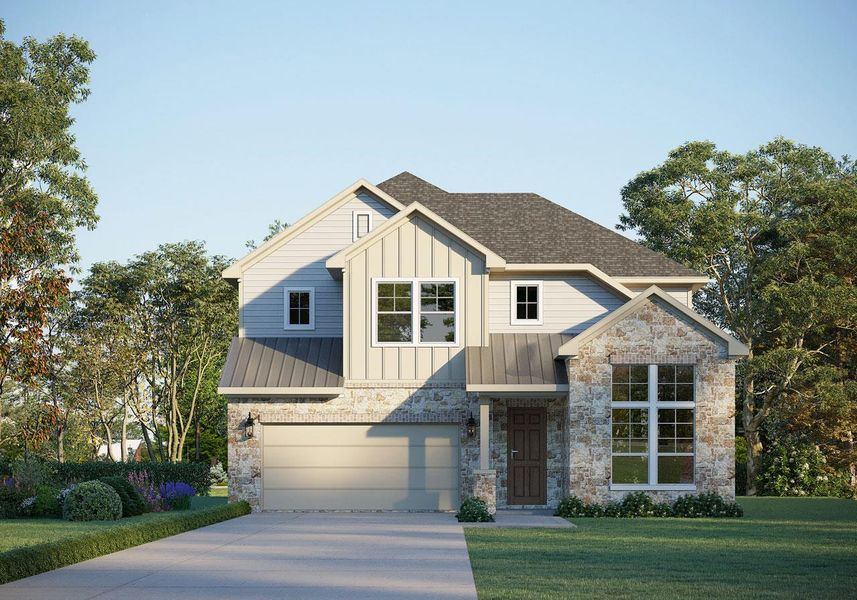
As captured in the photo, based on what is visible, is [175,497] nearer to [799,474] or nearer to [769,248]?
[799,474]

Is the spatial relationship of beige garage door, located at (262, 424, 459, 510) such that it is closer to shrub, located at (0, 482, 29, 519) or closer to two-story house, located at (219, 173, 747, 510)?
two-story house, located at (219, 173, 747, 510)

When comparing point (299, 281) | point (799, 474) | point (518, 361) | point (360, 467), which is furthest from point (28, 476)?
point (799, 474)

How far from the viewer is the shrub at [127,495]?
2214 cm

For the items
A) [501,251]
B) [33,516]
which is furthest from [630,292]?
[33,516]

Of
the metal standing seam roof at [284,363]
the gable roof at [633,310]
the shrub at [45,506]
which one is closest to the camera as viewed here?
the shrub at [45,506]

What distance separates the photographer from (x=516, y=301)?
84.4ft

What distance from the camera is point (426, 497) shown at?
24422 mm

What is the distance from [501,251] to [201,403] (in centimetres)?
2212

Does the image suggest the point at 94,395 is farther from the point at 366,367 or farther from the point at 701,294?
the point at 701,294

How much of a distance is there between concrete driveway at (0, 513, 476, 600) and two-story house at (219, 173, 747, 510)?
16.5 ft

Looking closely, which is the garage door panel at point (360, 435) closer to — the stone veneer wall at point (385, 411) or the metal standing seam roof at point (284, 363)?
the stone veneer wall at point (385, 411)

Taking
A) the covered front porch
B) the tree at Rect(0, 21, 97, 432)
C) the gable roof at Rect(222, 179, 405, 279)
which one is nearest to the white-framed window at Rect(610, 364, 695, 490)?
the covered front porch

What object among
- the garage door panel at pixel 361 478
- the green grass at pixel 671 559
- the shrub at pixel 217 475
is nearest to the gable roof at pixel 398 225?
the garage door panel at pixel 361 478

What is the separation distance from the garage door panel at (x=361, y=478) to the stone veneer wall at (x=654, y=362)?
315cm
